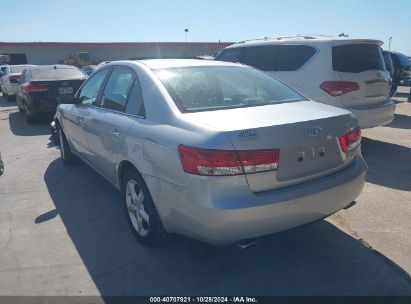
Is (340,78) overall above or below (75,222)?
above

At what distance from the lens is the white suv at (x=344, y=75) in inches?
222

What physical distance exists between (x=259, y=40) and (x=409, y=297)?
5663 millimetres

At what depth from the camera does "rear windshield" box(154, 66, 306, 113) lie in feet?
10.2

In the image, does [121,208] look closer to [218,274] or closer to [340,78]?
[218,274]

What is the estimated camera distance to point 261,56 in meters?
6.88

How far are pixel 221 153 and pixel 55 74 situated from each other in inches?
356

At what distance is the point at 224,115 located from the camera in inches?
112

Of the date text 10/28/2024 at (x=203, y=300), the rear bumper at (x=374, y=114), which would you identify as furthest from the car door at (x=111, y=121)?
the rear bumper at (x=374, y=114)

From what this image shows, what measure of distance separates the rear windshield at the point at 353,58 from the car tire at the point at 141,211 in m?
3.88

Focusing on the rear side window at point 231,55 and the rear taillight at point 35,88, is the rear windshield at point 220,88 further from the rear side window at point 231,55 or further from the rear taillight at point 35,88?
the rear taillight at point 35,88

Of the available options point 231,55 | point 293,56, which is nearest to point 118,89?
point 293,56

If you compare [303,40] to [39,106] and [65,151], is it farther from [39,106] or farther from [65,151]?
[39,106]

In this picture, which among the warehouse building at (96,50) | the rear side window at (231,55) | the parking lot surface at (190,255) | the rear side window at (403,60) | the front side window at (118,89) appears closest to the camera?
the parking lot surface at (190,255)

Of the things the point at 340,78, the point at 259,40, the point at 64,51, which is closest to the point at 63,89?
the point at 259,40
